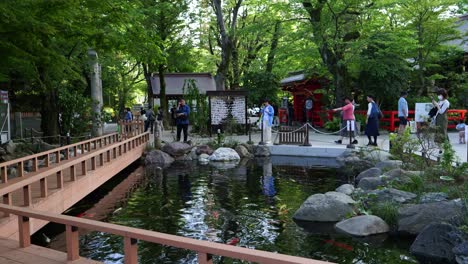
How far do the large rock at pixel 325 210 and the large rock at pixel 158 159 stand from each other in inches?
334

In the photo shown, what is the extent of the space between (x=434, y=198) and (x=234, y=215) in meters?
3.96

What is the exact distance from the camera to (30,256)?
16.0 feet

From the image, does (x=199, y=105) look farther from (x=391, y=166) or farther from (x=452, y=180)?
(x=452, y=180)

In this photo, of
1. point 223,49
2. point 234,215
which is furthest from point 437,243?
point 223,49

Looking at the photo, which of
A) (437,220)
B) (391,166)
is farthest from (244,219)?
(391,166)

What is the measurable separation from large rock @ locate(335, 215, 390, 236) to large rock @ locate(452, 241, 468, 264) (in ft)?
5.90

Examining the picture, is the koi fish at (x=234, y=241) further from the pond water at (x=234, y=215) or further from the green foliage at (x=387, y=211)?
the green foliage at (x=387, y=211)

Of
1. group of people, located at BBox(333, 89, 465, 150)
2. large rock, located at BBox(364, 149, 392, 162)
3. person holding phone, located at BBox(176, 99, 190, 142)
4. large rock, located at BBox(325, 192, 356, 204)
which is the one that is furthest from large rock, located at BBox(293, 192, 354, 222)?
person holding phone, located at BBox(176, 99, 190, 142)

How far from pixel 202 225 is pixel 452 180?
17.7 ft

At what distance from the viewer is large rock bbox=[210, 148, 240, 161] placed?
16973mm

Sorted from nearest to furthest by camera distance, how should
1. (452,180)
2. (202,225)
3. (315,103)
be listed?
(202,225) < (452,180) < (315,103)

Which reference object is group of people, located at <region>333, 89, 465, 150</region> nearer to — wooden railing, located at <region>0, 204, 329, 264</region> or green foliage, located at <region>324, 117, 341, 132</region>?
green foliage, located at <region>324, 117, 341, 132</region>

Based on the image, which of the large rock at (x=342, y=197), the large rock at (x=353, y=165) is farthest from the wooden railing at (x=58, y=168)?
the large rock at (x=353, y=165)

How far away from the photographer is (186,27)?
30.1 metres
